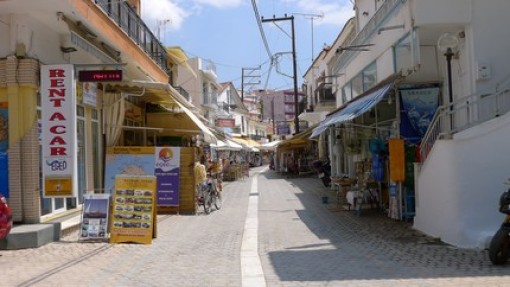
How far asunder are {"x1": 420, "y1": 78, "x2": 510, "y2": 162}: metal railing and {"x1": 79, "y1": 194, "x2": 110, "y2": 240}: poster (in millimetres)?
6634

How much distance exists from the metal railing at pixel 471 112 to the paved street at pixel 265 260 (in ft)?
6.48

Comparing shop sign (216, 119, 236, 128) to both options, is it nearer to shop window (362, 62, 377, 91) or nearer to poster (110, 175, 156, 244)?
shop window (362, 62, 377, 91)

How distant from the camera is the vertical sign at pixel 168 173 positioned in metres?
16.8

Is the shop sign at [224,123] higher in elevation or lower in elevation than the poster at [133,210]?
higher

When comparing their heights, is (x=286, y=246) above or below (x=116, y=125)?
below

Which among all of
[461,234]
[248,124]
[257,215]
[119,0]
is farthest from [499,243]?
[248,124]

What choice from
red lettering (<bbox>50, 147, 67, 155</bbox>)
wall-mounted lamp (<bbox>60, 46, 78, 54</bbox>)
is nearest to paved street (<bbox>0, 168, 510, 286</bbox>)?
red lettering (<bbox>50, 147, 67, 155</bbox>)

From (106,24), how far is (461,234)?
931 cm

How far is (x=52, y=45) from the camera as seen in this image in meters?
12.6

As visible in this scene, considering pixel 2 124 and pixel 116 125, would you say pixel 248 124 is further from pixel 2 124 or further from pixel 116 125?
pixel 2 124

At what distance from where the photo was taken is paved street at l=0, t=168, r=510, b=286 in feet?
25.1

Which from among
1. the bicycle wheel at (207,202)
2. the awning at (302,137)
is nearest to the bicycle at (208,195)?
the bicycle wheel at (207,202)

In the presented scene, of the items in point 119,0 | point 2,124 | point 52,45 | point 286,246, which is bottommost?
point 286,246

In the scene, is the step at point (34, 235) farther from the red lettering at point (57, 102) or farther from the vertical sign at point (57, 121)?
the red lettering at point (57, 102)
